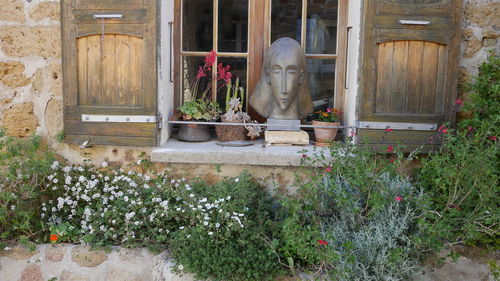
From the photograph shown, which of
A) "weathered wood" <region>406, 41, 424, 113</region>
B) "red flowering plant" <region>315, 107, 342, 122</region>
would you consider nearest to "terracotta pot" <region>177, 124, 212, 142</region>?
"red flowering plant" <region>315, 107, 342, 122</region>

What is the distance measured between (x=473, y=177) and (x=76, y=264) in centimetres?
250

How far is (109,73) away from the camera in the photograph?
3.22m

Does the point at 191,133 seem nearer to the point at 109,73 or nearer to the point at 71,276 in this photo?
the point at 109,73

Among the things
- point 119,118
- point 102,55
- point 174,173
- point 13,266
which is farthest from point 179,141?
point 13,266

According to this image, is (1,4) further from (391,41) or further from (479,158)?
(479,158)

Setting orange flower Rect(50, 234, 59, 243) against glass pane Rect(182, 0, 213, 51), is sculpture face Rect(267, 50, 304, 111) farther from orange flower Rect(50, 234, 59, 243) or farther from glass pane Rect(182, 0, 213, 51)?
orange flower Rect(50, 234, 59, 243)

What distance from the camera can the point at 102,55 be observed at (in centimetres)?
321

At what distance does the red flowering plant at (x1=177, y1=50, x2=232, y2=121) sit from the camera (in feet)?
11.4

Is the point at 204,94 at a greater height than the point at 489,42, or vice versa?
the point at 489,42

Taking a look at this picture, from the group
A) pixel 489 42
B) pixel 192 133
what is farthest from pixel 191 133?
pixel 489 42

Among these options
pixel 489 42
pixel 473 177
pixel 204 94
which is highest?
pixel 489 42

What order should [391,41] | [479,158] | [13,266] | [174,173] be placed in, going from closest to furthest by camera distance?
1. [479,158]
2. [13,266]
3. [391,41]
4. [174,173]

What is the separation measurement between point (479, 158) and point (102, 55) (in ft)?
8.31

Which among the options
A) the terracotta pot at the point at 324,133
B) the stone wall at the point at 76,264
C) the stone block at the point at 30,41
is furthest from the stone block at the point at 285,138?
the stone block at the point at 30,41
